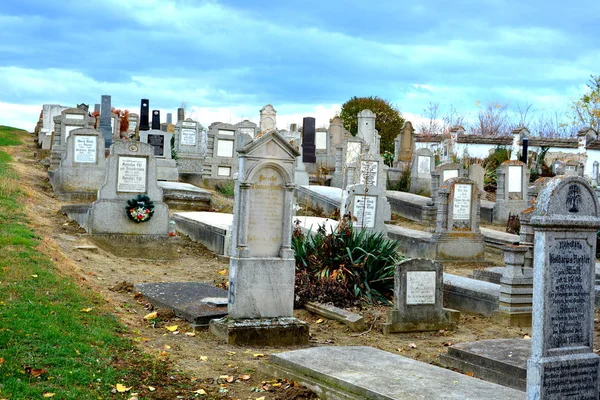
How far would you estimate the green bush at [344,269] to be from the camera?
35.6ft

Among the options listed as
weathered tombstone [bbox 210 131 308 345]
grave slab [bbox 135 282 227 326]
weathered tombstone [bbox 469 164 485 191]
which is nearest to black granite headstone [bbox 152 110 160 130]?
weathered tombstone [bbox 469 164 485 191]

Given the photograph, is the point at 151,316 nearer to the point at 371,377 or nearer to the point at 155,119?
the point at 371,377

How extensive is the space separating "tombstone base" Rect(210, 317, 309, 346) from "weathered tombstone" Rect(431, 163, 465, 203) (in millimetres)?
13849

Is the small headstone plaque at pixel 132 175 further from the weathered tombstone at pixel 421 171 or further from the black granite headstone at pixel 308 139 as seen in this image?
the weathered tombstone at pixel 421 171

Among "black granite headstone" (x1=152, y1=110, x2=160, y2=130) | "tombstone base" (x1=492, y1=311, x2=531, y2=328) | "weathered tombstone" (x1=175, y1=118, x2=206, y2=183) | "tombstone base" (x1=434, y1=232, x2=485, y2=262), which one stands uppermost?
"black granite headstone" (x1=152, y1=110, x2=160, y2=130)

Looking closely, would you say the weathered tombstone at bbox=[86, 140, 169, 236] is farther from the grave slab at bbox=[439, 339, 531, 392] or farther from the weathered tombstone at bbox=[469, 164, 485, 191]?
the weathered tombstone at bbox=[469, 164, 485, 191]

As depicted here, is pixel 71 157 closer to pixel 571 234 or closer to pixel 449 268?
pixel 449 268

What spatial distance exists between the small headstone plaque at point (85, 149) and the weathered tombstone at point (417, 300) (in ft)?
37.7

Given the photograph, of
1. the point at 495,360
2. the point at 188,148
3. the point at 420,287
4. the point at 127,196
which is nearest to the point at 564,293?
the point at 495,360

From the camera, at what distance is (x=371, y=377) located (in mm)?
6098

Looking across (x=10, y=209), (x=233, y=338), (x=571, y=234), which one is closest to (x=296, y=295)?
(x=233, y=338)

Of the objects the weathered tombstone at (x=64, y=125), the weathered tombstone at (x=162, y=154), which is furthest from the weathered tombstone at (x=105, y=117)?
the weathered tombstone at (x=162, y=154)

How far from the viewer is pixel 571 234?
5449 mm

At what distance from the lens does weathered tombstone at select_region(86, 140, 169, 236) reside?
14.5m
